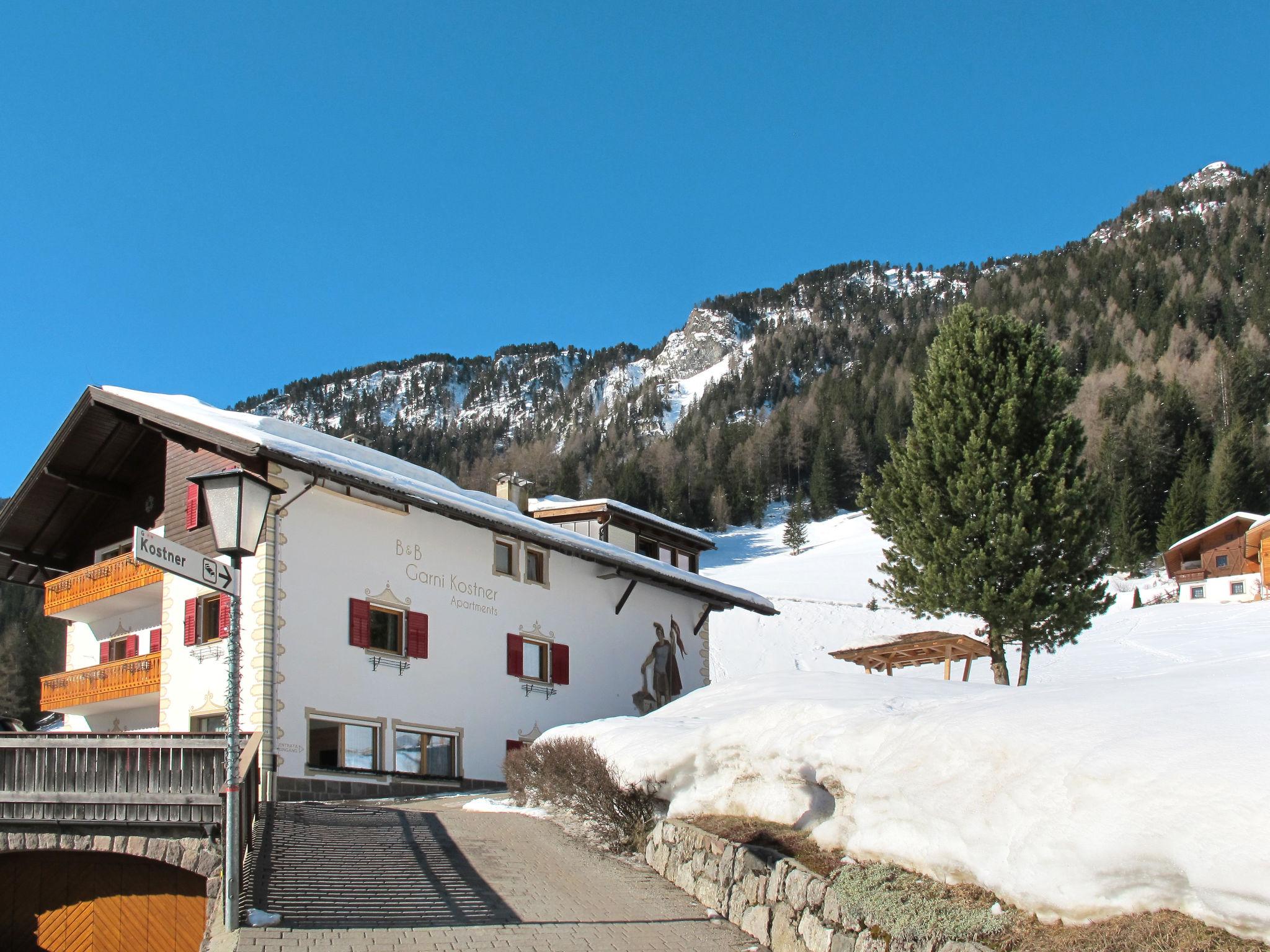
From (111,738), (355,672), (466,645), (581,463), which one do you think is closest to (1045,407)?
(466,645)

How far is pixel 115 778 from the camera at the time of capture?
13.7 meters

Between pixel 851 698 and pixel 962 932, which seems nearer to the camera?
pixel 962 932

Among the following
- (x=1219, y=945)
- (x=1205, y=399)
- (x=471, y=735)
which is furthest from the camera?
(x=1205, y=399)

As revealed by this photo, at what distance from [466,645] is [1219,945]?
67.3 feet

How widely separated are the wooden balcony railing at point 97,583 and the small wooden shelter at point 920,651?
14406 millimetres

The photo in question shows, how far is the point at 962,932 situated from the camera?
23.1 ft

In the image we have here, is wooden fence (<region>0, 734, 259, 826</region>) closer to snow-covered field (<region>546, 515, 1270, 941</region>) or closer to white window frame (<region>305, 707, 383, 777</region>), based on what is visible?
snow-covered field (<region>546, 515, 1270, 941</region>)

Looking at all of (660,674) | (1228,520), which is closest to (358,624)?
(660,674)

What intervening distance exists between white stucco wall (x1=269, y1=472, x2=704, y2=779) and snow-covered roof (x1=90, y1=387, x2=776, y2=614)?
88 centimetres

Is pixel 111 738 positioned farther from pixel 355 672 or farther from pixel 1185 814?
pixel 1185 814

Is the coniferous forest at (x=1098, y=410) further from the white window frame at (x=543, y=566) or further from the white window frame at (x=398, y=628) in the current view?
the white window frame at (x=398, y=628)

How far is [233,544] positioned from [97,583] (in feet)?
62.5

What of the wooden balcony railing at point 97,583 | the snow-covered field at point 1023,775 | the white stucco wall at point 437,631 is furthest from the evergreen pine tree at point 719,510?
the snow-covered field at point 1023,775

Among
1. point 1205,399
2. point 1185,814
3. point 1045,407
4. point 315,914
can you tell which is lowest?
point 315,914
